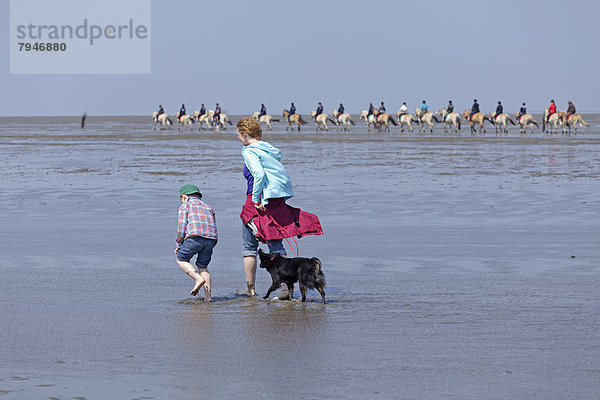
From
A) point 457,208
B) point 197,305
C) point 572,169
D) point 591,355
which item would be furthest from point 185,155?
point 591,355

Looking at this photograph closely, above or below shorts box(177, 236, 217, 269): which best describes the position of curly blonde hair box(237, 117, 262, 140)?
above

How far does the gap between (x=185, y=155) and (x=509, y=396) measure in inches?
1261

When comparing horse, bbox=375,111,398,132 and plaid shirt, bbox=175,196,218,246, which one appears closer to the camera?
plaid shirt, bbox=175,196,218,246

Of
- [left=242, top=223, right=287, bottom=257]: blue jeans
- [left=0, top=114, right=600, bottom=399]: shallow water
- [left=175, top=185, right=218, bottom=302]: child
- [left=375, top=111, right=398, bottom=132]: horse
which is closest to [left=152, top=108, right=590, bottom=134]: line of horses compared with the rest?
[left=375, top=111, right=398, bottom=132]: horse

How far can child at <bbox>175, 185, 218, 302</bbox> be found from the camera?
355 inches

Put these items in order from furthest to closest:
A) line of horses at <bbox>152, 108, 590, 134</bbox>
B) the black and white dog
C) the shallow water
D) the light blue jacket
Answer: line of horses at <bbox>152, 108, 590, 134</bbox> → the light blue jacket → the black and white dog → the shallow water

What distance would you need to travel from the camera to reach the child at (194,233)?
902 centimetres

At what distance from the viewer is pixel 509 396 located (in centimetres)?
577

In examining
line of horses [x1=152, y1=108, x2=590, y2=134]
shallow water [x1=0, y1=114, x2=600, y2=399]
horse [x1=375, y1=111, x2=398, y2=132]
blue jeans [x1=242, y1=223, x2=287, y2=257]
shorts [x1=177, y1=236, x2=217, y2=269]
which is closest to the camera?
shallow water [x1=0, y1=114, x2=600, y2=399]

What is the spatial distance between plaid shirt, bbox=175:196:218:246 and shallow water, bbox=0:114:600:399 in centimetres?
56

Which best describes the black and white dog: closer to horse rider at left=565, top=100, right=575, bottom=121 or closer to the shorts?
the shorts

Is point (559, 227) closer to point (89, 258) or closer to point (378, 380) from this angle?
point (89, 258)


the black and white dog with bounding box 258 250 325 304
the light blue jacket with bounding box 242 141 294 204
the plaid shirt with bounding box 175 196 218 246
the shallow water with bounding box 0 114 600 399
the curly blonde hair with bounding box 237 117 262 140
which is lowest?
the shallow water with bounding box 0 114 600 399

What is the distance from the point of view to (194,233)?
899cm
